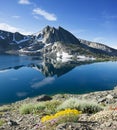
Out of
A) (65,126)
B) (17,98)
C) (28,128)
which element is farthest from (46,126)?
(17,98)

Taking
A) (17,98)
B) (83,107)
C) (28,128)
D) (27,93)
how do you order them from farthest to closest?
(27,93) < (17,98) < (83,107) < (28,128)

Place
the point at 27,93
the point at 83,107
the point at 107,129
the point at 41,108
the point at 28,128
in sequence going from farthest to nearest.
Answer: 1. the point at 27,93
2. the point at 41,108
3. the point at 83,107
4. the point at 28,128
5. the point at 107,129

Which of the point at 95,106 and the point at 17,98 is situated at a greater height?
the point at 95,106

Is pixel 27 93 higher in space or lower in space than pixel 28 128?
lower

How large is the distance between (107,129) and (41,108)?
401 inches

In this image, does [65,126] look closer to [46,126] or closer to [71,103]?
[46,126]

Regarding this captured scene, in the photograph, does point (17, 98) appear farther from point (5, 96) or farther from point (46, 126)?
point (46, 126)

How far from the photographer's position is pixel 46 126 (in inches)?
428

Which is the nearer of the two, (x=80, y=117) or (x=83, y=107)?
(x=80, y=117)

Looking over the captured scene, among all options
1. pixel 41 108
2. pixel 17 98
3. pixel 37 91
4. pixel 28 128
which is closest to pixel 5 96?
pixel 17 98

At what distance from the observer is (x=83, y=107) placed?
16.2 metres

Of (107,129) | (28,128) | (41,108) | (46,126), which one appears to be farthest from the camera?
(41,108)

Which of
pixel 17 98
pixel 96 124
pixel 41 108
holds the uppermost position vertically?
pixel 96 124

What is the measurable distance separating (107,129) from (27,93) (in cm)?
6689
